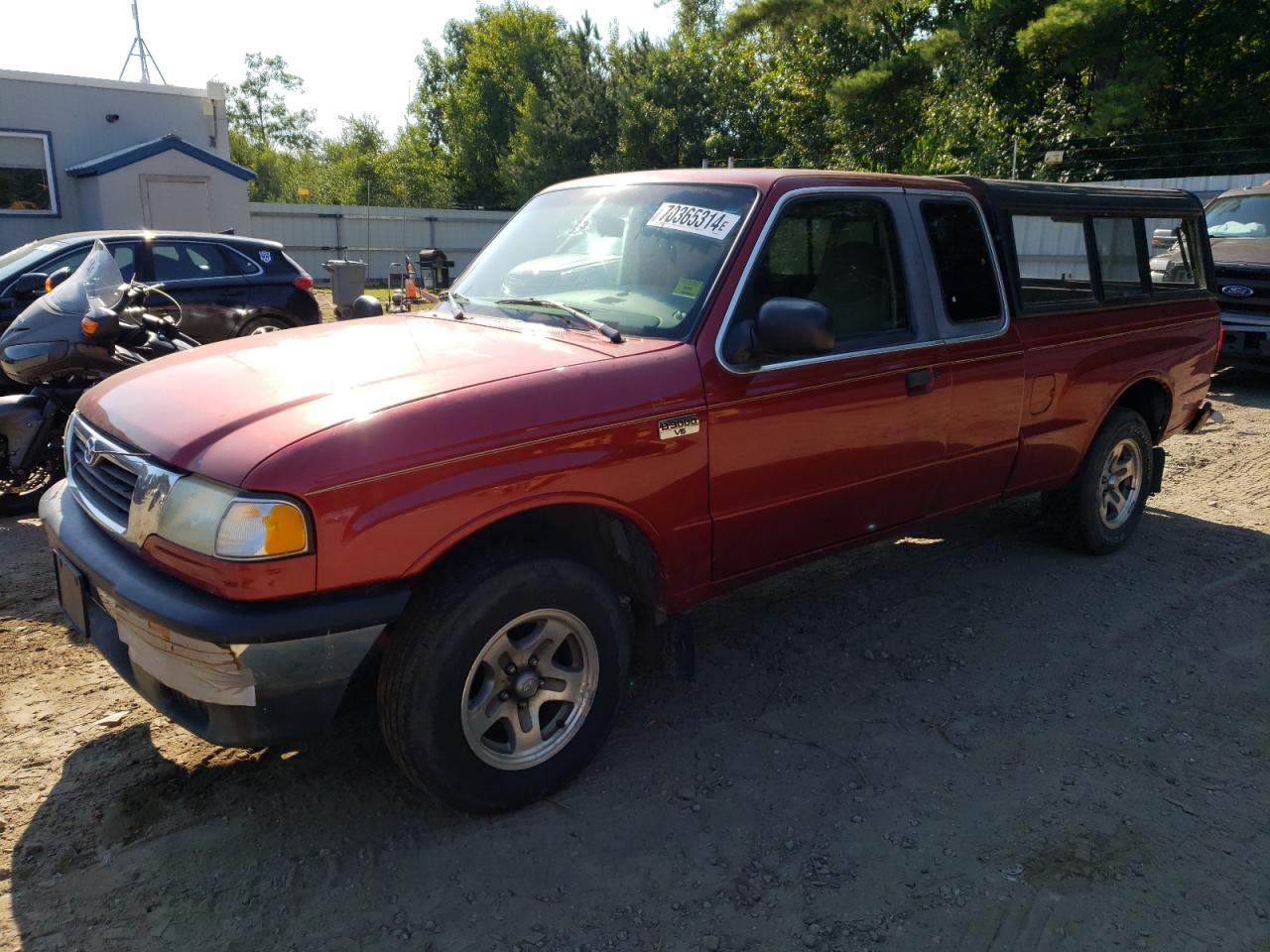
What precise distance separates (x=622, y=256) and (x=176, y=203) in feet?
60.5

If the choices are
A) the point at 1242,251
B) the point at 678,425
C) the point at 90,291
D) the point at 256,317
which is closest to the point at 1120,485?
the point at 678,425

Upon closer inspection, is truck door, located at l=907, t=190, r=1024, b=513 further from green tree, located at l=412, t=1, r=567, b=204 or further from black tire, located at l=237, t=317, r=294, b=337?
green tree, located at l=412, t=1, r=567, b=204

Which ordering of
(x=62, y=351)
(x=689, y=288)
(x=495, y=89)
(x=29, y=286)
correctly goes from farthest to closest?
(x=495, y=89) < (x=29, y=286) < (x=62, y=351) < (x=689, y=288)

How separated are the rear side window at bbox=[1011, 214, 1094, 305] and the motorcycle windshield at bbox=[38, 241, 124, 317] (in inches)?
197

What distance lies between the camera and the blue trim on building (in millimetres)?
17625

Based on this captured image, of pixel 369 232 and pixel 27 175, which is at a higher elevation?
pixel 27 175

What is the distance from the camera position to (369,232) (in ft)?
91.8

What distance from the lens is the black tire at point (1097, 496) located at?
5.28 metres

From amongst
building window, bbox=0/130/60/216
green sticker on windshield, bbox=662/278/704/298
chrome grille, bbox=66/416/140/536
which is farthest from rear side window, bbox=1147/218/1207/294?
building window, bbox=0/130/60/216

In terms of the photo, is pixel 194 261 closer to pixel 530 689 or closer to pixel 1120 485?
pixel 530 689

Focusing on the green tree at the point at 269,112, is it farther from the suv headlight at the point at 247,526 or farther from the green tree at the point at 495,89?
the suv headlight at the point at 247,526

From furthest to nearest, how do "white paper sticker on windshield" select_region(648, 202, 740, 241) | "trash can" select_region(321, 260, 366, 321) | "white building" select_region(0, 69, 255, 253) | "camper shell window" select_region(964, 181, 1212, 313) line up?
1. "white building" select_region(0, 69, 255, 253)
2. "trash can" select_region(321, 260, 366, 321)
3. "camper shell window" select_region(964, 181, 1212, 313)
4. "white paper sticker on windshield" select_region(648, 202, 740, 241)

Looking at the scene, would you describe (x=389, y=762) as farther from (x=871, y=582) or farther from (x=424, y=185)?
(x=424, y=185)

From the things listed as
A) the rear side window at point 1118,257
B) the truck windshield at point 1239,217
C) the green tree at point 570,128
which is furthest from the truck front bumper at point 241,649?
the green tree at point 570,128
